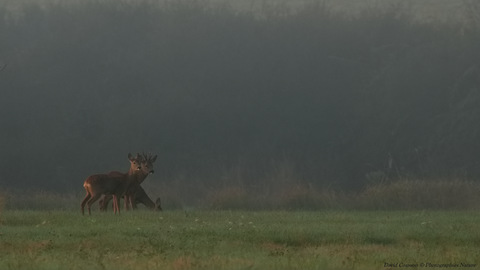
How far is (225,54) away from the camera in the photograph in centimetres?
4200

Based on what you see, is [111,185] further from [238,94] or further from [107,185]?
[238,94]

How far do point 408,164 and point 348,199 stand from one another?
346 inches

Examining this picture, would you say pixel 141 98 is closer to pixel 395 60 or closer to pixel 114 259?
pixel 395 60

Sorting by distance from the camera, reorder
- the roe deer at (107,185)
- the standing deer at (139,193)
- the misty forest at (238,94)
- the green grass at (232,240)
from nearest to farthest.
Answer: the green grass at (232,240), the roe deer at (107,185), the standing deer at (139,193), the misty forest at (238,94)

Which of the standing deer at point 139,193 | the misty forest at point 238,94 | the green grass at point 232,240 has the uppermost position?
the misty forest at point 238,94

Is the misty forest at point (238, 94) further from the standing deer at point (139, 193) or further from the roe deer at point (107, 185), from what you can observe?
the roe deer at point (107, 185)


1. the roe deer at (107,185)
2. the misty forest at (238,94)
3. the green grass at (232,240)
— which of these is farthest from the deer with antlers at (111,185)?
the misty forest at (238,94)

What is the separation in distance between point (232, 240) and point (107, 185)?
22.0 ft

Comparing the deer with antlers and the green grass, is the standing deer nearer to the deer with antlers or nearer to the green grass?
the deer with antlers

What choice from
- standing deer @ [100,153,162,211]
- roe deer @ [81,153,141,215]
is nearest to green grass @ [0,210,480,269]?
roe deer @ [81,153,141,215]

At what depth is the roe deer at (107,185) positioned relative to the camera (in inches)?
923

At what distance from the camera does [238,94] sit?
4062cm

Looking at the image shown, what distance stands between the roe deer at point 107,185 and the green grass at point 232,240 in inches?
30.5

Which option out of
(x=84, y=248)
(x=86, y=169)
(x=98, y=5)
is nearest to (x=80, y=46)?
(x=98, y=5)
